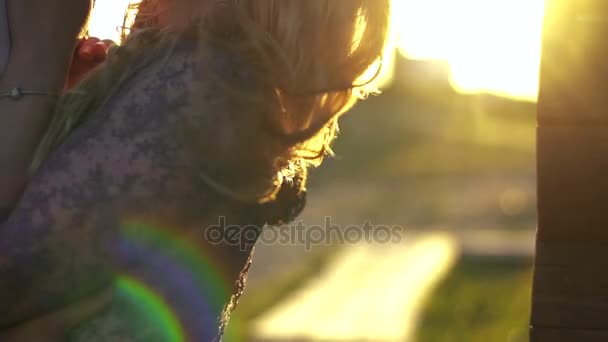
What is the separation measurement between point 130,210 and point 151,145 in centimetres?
11

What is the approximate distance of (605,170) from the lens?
2.79 metres

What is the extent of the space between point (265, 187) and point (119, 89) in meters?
A: 0.30

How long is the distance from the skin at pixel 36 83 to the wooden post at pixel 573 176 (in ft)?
2.59

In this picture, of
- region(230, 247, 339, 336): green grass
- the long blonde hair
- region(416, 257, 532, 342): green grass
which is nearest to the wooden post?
the long blonde hair

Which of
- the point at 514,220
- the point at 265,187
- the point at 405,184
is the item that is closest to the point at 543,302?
the point at 265,187

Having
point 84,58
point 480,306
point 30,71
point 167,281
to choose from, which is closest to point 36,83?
point 30,71

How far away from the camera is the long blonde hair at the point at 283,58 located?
2361mm

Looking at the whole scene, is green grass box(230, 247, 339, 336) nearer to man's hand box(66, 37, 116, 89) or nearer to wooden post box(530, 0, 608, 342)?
wooden post box(530, 0, 608, 342)

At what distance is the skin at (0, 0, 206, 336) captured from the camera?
7.50 ft

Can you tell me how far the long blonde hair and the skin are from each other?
29 mm

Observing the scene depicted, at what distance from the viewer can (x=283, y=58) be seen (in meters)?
2.39

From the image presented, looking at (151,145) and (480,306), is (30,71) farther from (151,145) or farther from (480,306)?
(480,306)

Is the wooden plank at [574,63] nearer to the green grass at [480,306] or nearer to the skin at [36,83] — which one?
the skin at [36,83]

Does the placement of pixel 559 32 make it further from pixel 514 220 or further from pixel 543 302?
pixel 514 220
